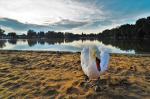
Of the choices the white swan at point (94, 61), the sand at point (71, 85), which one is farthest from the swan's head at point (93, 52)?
the sand at point (71, 85)

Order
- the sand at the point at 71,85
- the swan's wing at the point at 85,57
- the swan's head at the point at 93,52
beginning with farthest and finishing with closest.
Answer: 1. the swan's wing at the point at 85,57
2. the swan's head at the point at 93,52
3. the sand at the point at 71,85

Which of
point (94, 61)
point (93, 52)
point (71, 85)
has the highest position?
point (93, 52)

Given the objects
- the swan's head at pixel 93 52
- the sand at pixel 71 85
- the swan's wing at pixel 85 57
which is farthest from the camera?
the swan's wing at pixel 85 57

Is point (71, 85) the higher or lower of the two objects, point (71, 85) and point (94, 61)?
the lower

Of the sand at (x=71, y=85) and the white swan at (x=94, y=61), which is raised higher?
the white swan at (x=94, y=61)

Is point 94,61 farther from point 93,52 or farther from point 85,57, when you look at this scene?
point 85,57

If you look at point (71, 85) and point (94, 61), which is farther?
point (71, 85)

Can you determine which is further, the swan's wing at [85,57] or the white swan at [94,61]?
the swan's wing at [85,57]

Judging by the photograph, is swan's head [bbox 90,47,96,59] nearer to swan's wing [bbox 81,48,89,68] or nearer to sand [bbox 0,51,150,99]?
swan's wing [bbox 81,48,89,68]

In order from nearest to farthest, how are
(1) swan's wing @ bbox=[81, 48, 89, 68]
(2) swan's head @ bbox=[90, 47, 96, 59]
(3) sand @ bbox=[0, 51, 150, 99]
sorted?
1. (3) sand @ bbox=[0, 51, 150, 99]
2. (2) swan's head @ bbox=[90, 47, 96, 59]
3. (1) swan's wing @ bbox=[81, 48, 89, 68]

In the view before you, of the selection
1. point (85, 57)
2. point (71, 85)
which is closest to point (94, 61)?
point (85, 57)

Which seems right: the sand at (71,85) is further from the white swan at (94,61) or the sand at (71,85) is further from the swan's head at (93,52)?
Answer: the swan's head at (93,52)

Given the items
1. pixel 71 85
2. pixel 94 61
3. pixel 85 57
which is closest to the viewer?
pixel 94 61

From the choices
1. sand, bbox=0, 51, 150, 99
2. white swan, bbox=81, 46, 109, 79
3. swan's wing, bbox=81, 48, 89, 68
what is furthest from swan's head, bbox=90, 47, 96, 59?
sand, bbox=0, 51, 150, 99
